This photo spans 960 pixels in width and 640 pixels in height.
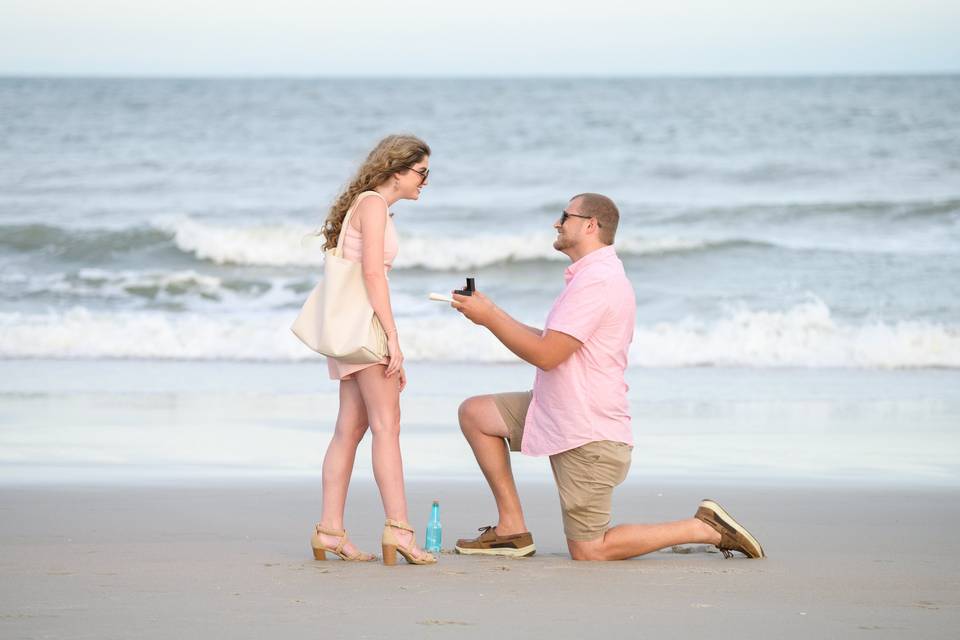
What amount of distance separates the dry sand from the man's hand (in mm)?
971

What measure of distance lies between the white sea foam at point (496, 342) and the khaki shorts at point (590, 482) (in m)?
6.80

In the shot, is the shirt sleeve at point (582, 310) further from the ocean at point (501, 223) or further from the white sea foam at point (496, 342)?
the white sea foam at point (496, 342)

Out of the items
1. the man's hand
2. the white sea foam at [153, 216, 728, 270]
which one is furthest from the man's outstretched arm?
the white sea foam at [153, 216, 728, 270]

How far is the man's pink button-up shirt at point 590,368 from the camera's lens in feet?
15.5

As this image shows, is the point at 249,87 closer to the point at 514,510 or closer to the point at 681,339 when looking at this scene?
the point at 681,339

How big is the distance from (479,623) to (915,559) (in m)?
2.16

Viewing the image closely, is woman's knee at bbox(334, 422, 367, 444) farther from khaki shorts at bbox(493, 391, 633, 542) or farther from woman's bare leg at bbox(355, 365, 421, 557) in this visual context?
khaki shorts at bbox(493, 391, 633, 542)

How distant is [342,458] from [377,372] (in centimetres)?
42

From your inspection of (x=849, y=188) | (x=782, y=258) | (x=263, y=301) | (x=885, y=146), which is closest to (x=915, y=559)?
(x=263, y=301)

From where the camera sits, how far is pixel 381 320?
4625 mm

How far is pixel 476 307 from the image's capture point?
4574mm

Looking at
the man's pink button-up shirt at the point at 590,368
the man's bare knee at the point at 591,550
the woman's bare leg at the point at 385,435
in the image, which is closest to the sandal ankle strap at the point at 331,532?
the woman's bare leg at the point at 385,435

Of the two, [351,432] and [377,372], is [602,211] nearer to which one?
[377,372]

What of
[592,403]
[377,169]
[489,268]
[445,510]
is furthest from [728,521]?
[489,268]
